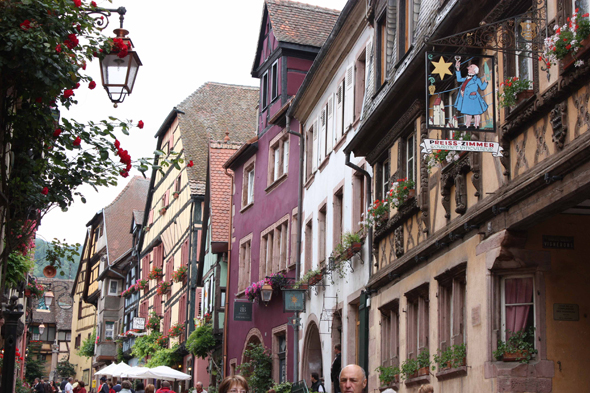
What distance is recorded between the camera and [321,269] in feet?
68.6

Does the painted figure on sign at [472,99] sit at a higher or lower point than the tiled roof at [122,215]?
lower

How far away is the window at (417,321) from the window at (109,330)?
138ft

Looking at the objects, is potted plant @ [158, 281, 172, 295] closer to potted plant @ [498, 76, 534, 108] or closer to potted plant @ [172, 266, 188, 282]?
potted plant @ [172, 266, 188, 282]

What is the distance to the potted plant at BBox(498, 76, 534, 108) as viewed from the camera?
366 inches

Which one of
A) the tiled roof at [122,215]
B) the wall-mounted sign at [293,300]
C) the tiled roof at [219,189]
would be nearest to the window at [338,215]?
the wall-mounted sign at [293,300]

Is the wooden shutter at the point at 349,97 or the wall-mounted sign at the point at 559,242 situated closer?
the wall-mounted sign at the point at 559,242

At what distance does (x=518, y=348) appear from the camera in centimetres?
988

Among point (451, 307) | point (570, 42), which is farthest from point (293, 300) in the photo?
point (570, 42)

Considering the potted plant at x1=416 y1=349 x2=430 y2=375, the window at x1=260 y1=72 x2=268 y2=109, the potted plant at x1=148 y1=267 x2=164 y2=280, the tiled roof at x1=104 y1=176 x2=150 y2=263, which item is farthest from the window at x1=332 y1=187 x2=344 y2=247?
the tiled roof at x1=104 y1=176 x2=150 y2=263

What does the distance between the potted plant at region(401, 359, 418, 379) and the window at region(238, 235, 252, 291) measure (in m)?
15.3

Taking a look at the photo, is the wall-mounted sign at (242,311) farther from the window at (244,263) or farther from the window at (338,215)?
the window at (338,215)

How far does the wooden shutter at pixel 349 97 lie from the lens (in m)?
19.7

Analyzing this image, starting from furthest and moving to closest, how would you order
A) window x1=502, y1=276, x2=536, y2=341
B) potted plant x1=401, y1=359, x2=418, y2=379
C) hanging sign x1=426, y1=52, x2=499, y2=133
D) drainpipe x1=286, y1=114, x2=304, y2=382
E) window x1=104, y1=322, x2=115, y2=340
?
window x1=104, y1=322, x2=115, y2=340, drainpipe x1=286, y1=114, x2=304, y2=382, potted plant x1=401, y1=359, x2=418, y2=379, window x1=502, y1=276, x2=536, y2=341, hanging sign x1=426, y1=52, x2=499, y2=133

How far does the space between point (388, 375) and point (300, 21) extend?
1589 cm
